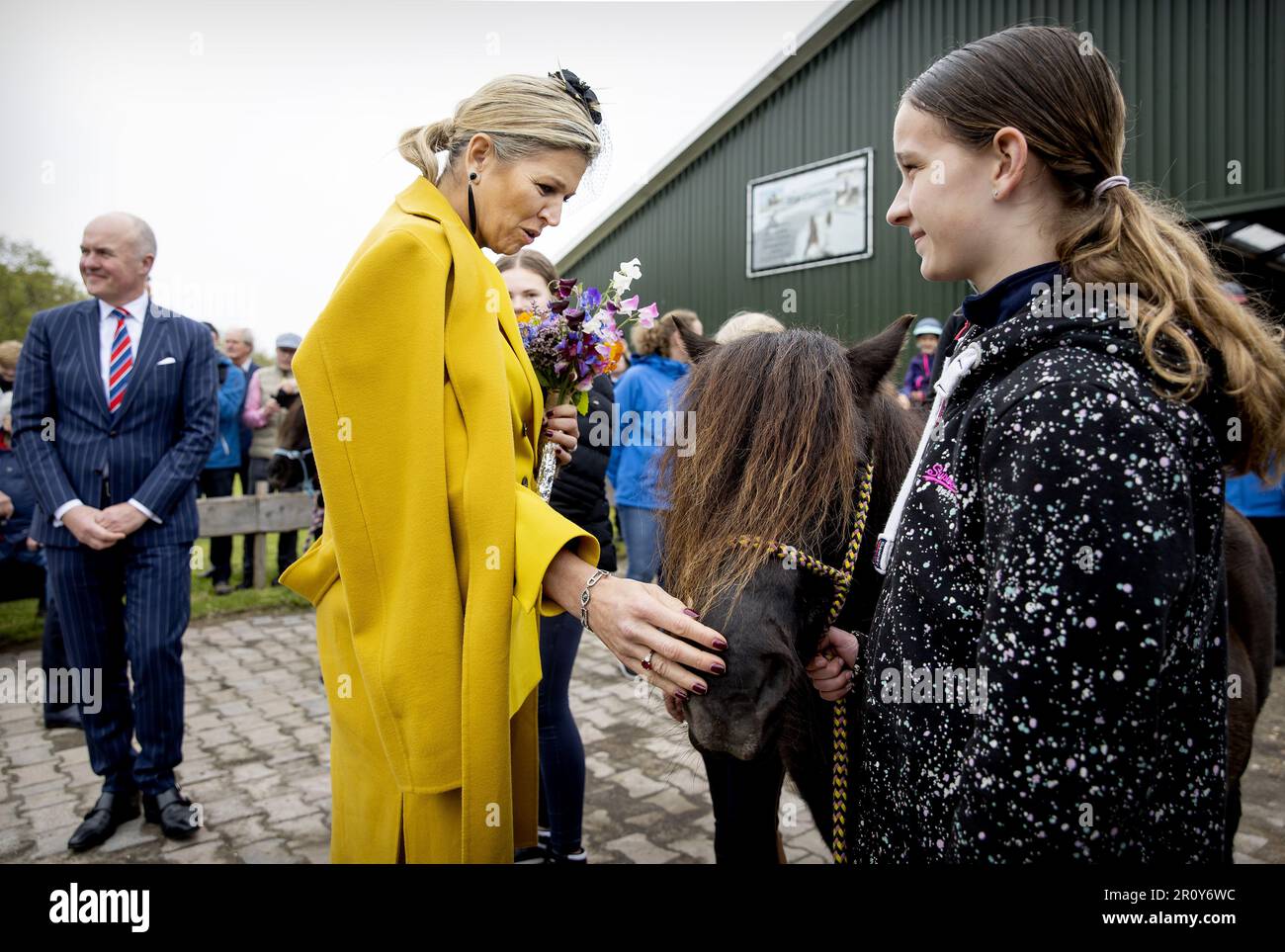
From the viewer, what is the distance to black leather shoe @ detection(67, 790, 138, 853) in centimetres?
372

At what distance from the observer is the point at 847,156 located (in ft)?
40.1

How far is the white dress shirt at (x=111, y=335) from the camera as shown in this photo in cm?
381

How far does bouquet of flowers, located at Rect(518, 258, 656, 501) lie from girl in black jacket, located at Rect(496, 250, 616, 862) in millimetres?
627

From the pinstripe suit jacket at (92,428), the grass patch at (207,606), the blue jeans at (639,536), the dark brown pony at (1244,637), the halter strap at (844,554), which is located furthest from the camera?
the grass patch at (207,606)

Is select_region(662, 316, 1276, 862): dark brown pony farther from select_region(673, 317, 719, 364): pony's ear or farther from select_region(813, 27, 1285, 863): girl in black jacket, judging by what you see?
select_region(813, 27, 1285, 863): girl in black jacket

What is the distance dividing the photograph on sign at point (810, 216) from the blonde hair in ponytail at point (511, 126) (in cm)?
1101

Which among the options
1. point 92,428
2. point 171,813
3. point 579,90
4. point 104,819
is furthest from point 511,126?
point 104,819

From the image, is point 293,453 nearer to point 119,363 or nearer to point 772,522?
point 119,363

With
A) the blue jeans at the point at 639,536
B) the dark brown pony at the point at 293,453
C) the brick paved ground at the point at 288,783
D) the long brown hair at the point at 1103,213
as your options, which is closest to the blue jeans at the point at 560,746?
the brick paved ground at the point at 288,783

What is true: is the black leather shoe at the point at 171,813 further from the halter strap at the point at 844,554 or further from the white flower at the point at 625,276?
the halter strap at the point at 844,554

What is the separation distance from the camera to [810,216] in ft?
42.4

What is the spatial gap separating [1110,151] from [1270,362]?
0.45 metres
